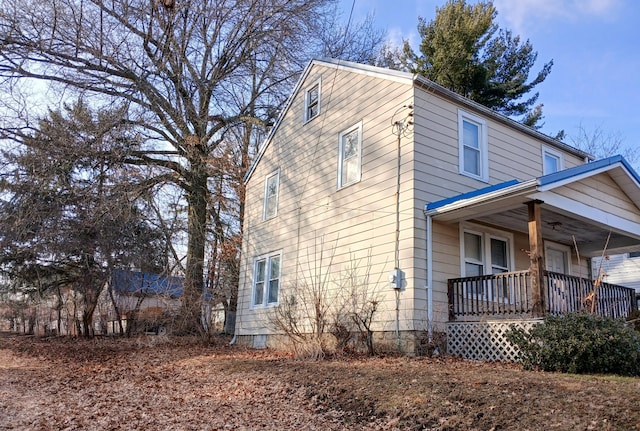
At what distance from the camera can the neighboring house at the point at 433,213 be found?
30.7 ft

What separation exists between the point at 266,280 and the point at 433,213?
6266 millimetres

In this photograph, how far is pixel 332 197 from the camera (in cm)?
1248

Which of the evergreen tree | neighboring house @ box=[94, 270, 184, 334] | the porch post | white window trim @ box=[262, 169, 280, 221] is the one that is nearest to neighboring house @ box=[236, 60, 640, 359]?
the porch post

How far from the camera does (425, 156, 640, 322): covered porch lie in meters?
8.82

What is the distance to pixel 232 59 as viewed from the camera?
795 inches

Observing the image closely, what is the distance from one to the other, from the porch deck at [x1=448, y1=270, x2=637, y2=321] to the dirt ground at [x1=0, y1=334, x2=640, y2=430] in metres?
1.37

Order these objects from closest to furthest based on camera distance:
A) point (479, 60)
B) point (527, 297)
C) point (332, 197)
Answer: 1. point (527, 297)
2. point (332, 197)
3. point (479, 60)

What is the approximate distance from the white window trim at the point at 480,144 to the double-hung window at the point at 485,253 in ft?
3.89

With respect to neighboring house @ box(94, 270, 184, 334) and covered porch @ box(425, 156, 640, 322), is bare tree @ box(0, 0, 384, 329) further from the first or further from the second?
covered porch @ box(425, 156, 640, 322)

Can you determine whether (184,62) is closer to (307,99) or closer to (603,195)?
(307,99)

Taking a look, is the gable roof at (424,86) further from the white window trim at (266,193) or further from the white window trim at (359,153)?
the white window trim at (266,193)

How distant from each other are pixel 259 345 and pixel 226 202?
31.1 feet

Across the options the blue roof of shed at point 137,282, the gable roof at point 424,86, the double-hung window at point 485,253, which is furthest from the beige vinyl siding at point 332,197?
the blue roof of shed at point 137,282

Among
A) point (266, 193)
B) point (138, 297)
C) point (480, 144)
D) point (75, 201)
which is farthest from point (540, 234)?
point (138, 297)
